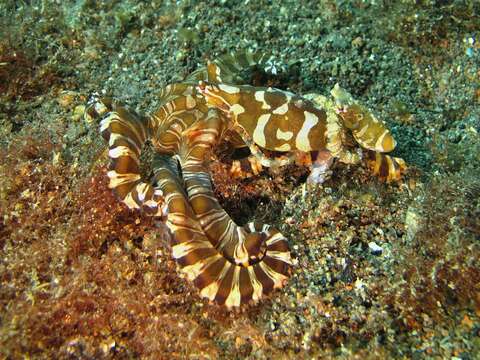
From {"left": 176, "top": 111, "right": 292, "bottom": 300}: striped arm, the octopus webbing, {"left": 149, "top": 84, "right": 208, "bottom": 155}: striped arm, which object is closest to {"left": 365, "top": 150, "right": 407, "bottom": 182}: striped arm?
the octopus webbing

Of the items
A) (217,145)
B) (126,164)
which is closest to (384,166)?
(217,145)

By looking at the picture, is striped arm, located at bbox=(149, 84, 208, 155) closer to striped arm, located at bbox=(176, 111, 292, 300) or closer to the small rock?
striped arm, located at bbox=(176, 111, 292, 300)

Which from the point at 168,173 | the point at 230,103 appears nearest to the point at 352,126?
the point at 230,103

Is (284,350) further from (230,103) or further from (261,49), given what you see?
(261,49)

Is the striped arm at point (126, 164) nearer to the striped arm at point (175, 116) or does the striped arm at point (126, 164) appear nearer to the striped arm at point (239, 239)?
the striped arm at point (175, 116)

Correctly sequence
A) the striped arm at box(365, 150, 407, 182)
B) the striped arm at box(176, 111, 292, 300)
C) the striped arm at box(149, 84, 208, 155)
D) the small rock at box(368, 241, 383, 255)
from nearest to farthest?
the striped arm at box(176, 111, 292, 300) < the small rock at box(368, 241, 383, 255) < the striped arm at box(149, 84, 208, 155) < the striped arm at box(365, 150, 407, 182)

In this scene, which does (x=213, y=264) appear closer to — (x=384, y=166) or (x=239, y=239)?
(x=239, y=239)

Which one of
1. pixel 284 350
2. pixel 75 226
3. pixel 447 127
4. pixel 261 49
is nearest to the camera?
pixel 284 350
